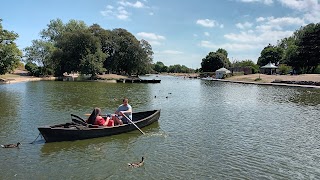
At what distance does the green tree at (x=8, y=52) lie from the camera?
54.5 meters

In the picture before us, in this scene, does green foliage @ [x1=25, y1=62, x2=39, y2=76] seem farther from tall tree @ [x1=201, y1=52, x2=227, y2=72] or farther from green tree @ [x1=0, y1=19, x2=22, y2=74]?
tall tree @ [x1=201, y1=52, x2=227, y2=72]

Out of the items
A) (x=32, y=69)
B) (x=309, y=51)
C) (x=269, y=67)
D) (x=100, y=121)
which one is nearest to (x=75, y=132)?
(x=100, y=121)

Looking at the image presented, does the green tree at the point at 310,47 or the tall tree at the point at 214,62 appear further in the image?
the tall tree at the point at 214,62

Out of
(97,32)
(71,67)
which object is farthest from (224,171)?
(97,32)

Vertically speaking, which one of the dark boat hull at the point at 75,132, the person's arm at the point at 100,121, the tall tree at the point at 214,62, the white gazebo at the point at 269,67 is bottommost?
the dark boat hull at the point at 75,132

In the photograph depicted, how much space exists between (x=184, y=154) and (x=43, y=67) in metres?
86.2

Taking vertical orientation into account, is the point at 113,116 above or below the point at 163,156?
above

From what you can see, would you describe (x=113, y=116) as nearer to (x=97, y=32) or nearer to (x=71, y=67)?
(x=71, y=67)

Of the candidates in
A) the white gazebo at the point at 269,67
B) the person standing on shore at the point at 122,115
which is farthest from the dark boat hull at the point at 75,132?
the white gazebo at the point at 269,67

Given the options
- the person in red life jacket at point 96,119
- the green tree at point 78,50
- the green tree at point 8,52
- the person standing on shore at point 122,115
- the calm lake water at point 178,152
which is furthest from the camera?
the green tree at point 78,50

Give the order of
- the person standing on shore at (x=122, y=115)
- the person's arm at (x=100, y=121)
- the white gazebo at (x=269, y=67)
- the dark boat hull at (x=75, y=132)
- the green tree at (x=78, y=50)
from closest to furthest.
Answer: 1. the dark boat hull at (x=75, y=132)
2. the person's arm at (x=100, y=121)
3. the person standing on shore at (x=122, y=115)
4. the green tree at (x=78, y=50)
5. the white gazebo at (x=269, y=67)

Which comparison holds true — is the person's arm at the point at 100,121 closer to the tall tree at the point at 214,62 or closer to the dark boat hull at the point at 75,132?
the dark boat hull at the point at 75,132

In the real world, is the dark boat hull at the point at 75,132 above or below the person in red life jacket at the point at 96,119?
below

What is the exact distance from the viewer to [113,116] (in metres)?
16.8
